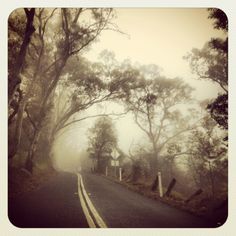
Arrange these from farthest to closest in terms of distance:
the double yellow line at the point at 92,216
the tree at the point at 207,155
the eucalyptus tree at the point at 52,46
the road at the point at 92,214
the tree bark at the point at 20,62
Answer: the eucalyptus tree at the point at 52,46 < the tree bark at the point at 20,62 < the tree at the point at 207,155 < the road at the point at 92,214 < the double yellow line at the point at 92,216

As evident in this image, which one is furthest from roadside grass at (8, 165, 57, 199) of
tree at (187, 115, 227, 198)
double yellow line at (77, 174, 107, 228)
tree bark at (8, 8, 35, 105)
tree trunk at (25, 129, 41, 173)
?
tree at (187, 115, 227, 198)

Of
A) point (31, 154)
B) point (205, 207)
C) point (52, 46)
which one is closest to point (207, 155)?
point (205, 207)

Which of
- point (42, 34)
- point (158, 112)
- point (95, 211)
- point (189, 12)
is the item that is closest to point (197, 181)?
point (158, 112)

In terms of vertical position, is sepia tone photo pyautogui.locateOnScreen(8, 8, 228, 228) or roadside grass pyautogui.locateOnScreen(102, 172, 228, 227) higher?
sepia tone photo pyautogui.locateOnScreen(8, 8, 228, 228)

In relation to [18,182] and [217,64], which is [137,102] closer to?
[217,64]

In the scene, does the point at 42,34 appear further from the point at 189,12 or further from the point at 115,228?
the point at 115,228

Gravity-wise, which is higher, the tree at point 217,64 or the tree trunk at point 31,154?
the tree at point 217,64

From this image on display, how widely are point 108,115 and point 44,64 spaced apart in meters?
2.42

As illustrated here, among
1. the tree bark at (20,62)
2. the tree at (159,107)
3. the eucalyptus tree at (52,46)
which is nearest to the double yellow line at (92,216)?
the eucalyptus tree at (52,46)

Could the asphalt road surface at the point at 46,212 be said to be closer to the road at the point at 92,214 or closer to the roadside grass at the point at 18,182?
the road at the point at 92,214

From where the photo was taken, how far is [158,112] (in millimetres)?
7387

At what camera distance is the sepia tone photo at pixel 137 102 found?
19.1 ft

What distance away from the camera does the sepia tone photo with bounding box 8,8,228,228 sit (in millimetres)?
5836

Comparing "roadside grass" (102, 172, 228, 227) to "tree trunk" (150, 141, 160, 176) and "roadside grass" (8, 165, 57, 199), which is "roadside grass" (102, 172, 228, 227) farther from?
"roadside grass" (8, 165, 57, 199)
